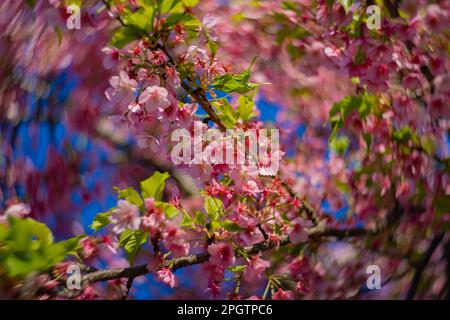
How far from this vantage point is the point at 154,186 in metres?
1.43

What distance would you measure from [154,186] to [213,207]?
27 centimetres

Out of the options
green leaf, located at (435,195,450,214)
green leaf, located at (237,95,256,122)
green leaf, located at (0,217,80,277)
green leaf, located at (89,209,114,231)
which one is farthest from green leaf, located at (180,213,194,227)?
green leaf, located at (435,195,450,214)

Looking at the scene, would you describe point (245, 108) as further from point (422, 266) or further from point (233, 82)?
point (422, 266)

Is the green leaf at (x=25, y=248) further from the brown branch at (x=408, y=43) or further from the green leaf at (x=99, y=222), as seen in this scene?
the brown branch at (x=408, y=43)

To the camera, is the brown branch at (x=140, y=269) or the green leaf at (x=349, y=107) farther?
the green leaf at (x=349, y=107)

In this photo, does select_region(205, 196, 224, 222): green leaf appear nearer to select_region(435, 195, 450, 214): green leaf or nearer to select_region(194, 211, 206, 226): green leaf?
select_region(194, 211, 206, 226): green leaf

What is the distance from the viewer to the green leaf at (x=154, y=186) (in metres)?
1.41

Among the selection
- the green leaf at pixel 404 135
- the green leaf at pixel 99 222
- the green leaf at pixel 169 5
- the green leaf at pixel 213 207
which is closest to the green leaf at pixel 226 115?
the green leaf at pixel 213 207

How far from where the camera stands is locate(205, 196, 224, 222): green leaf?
1.62 metres

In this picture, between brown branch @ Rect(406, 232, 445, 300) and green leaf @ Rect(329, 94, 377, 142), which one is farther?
brown branch @ Rect(406, 232, 445, 300)

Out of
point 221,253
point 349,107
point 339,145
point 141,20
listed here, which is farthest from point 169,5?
point 339,145

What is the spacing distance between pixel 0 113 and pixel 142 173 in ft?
3.97

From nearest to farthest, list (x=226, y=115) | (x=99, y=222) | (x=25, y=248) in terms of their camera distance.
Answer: (x=25, y=248), (x=99, y=222), (x=226, y=115)

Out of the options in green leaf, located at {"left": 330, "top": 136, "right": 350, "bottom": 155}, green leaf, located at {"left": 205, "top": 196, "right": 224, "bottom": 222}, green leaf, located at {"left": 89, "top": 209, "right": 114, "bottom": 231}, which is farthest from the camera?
green leaf, located at {"left": 330, "top": 136, "right": 350, "bottom": 155}
